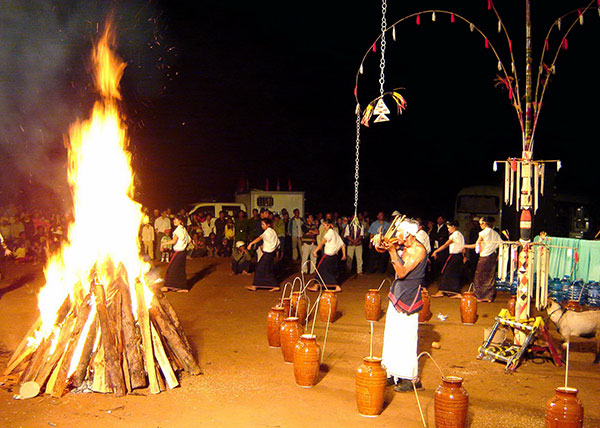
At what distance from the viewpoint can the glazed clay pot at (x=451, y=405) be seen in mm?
5070

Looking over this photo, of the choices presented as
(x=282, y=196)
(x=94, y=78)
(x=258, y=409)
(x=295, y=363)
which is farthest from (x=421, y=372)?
(x=282, y=196)

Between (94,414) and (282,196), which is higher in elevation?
(282,196)

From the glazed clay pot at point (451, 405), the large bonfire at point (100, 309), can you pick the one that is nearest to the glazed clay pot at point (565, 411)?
the glazed clay pot at point (451, 405)

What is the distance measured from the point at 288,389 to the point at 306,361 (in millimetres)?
412

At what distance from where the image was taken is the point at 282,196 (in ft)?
76.7

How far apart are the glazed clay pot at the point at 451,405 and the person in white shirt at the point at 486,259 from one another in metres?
6.79

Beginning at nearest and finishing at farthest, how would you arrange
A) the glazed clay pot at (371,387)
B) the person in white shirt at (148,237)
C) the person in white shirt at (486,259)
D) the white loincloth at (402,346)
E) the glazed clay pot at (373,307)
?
the glazed clay pot at (371,387) < the white loincloth at (402,346) < the glazed clay pot at (373,307) < the person in white shirt at (486,259) < the person in white shirt at (148,237)

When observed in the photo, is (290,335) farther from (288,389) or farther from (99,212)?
(99,212)

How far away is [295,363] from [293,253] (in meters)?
14.1

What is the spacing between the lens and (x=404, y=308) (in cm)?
653

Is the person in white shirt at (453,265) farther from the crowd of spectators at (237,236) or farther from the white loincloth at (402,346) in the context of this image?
the white loincloth at (402,346)

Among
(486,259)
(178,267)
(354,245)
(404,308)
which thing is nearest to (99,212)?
(404,308)

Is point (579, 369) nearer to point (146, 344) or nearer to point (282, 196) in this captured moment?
point (146, 344)

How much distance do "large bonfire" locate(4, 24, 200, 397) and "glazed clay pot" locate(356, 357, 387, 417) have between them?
2287mm
